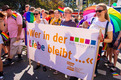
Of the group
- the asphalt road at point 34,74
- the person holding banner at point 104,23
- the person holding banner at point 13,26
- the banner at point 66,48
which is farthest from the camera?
the person holding banner at point 13,26

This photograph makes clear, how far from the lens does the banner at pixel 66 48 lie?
6.28 feet

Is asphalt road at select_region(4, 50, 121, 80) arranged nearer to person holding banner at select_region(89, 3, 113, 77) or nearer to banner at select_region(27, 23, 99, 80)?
banner at select_region(27, 23, 99, 80)

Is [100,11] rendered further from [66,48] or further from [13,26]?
[13,26]

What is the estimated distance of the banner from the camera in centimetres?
192

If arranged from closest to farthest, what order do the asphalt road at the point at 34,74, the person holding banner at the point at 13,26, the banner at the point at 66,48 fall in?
the banner at the point at 66,48 < the asphalt road at the point at 34,74 < the person holding banner at the point at 13,26

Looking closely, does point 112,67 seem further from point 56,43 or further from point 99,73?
point 56,43

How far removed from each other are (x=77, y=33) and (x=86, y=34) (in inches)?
7.3

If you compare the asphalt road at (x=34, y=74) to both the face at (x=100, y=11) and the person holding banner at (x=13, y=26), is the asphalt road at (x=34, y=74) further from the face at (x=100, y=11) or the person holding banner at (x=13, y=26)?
the face at (x=100, y=11)

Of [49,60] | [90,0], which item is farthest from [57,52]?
[90,0]

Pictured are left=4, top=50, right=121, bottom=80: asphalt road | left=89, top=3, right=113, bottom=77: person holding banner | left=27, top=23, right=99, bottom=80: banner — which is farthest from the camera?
left=4, top=50, right=121, bottom=80: asphalt road

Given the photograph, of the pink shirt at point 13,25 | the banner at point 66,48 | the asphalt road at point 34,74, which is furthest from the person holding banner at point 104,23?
the pink shirt at point 13,25

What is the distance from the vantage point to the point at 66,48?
7.30ft

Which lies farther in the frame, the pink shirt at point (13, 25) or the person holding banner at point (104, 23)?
the pink shirt at point (13, 25)

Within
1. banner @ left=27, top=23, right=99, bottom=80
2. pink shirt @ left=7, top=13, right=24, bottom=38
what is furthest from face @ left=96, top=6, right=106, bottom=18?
pink shirt @ left=7, top=13, right=24, bottom=38
